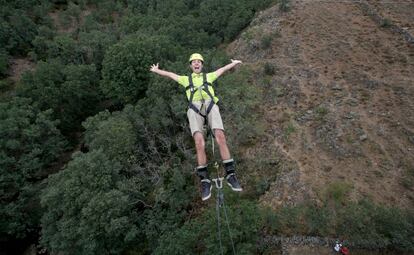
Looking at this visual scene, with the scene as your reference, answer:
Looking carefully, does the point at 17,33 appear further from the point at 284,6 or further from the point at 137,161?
the point at 284,6

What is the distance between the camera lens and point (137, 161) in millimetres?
21016

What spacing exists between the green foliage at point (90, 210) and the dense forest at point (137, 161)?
0.08m

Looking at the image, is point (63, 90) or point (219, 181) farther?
point (63, 90)

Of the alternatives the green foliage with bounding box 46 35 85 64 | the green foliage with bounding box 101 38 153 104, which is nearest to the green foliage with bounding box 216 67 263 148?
the green foliage with bounding box 101 38 153 104

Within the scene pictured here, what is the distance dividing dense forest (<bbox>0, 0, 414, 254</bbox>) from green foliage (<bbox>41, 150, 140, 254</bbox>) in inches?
Result: 3.0

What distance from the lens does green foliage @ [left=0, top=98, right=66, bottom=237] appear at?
73.7 ft

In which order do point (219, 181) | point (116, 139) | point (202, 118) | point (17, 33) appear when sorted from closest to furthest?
point (219, 181) → point (202, 118) → point (116, 139) → point (17, 33)

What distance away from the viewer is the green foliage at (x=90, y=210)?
17.1m

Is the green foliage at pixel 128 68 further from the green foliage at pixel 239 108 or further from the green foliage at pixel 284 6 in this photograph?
the green foliage at pixel 284 6

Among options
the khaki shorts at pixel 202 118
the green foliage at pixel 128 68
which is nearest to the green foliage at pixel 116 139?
the green foliage at pixel 128 68

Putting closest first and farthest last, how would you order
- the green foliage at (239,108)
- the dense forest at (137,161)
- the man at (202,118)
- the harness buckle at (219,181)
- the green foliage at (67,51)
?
the harness buckle at (219,181)
the man at (202,118)
the dense forest at (137,161)
the green foliage at (239,108)
the green foliage at (67,51)

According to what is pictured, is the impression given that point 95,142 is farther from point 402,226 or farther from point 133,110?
point 402,226

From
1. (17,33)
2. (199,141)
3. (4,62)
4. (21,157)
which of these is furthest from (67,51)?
(199,141)

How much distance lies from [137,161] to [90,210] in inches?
201
